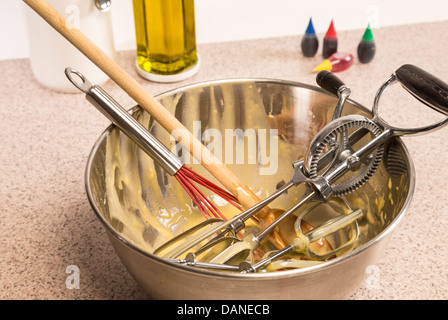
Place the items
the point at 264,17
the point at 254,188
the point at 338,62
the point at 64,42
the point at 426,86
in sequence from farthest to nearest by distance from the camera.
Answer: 1. the point at 264,17
2. the point at 338,62
3. the point at 64,42
4. the point at 254,188
5. the point at 426,86

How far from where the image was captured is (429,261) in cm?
70

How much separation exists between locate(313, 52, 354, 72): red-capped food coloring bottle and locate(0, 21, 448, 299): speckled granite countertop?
0.05ft

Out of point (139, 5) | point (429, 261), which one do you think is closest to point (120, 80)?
point (139, 5)

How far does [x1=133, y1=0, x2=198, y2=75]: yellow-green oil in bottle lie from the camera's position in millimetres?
968

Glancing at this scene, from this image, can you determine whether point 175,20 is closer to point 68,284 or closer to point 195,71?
point 195,71

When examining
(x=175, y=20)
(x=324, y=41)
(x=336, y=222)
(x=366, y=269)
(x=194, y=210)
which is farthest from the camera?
(x=324, y=41)

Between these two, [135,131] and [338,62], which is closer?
[135,131]

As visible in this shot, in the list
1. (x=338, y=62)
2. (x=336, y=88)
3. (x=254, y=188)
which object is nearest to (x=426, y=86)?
(x=336, y=88)

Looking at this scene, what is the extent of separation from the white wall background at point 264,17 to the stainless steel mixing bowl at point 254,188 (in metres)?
0.43

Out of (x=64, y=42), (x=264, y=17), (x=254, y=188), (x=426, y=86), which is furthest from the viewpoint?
(x=264, y=17)

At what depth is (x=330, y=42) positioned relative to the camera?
107 cm

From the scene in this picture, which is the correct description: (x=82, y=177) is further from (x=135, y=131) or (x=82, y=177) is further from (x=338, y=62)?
(x=338, y=62)

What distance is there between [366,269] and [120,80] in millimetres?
369

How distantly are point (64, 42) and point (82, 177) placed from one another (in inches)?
9.7
